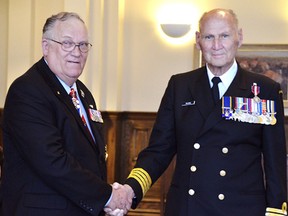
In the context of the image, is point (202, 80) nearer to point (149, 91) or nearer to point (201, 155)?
point (201, 155)

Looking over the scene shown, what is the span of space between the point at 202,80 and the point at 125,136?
3683mm

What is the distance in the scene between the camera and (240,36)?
2.44 metres

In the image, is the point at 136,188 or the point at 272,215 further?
the point at 136,188

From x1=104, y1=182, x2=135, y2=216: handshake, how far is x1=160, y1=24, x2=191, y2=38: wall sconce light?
3.63m

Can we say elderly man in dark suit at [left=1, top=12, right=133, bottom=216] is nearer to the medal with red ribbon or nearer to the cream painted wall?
the medal with red ribbon

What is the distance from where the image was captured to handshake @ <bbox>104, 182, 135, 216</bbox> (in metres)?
2.41

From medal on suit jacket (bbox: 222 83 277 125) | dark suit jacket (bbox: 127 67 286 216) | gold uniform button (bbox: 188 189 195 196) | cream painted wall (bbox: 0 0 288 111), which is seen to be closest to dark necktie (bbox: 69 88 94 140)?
dark suit jacket (bbox: 127 67 286 216)

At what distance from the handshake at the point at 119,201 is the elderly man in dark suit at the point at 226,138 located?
217 millimetres

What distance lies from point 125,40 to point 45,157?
4.09m

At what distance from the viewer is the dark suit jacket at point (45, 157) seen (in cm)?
220

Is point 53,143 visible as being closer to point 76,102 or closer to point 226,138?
point 76,102

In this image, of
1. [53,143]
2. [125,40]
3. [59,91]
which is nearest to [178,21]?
[125,40]

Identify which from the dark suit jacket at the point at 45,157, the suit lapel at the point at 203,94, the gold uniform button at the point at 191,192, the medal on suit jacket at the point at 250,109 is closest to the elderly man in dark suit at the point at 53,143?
the dark suit jacket at the point at 45,157

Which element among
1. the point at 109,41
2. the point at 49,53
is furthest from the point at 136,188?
the point at 109,41
